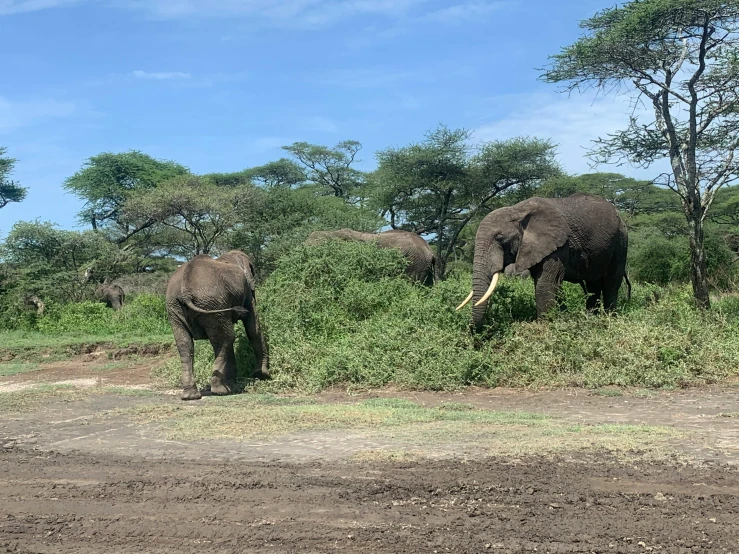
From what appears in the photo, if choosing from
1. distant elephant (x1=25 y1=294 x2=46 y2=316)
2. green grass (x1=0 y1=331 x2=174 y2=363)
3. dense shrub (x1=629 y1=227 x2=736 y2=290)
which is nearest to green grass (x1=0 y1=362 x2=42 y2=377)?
green grass (x1=0 y1=331 x2=174 y2=363)

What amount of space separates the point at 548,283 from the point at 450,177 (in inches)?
686

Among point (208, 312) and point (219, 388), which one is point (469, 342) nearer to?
point (219, 388)

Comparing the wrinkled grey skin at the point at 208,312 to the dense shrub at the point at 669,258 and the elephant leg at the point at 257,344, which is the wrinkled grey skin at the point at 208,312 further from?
the dense shrub at the point at 669,258

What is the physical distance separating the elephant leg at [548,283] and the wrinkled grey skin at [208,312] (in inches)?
163

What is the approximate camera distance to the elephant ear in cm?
1096

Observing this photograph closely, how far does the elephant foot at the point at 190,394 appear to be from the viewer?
9.51 metres

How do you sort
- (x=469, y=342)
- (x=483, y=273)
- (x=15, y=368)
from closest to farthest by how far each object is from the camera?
(x=469, y=342) < (x=483, y=273) < (x=15, y=368)

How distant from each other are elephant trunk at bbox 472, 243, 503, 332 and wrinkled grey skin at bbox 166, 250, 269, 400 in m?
3.17

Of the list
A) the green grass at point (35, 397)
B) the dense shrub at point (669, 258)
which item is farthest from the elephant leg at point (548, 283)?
the dense shrub at point (669, 258)

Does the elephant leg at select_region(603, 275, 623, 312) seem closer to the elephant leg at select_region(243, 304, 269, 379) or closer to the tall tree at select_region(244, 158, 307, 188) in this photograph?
the elephant leg at select_region(243, 304, 269, 379)

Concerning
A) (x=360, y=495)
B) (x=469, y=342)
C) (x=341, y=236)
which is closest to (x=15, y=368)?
(x=341, y=236)

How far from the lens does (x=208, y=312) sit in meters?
9.83

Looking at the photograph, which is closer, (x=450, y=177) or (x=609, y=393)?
(x=609, y=393)

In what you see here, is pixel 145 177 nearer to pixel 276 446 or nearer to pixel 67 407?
pixel 67 407
